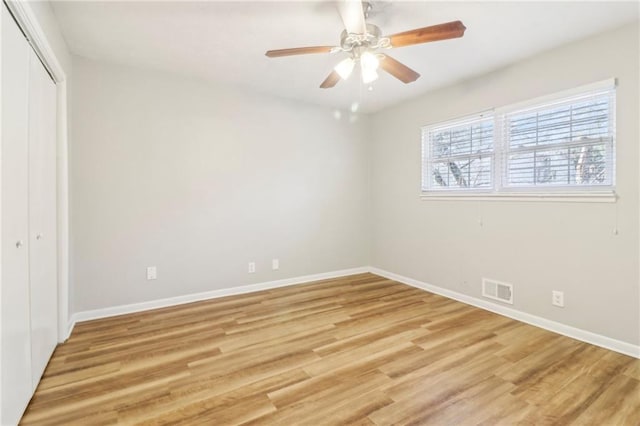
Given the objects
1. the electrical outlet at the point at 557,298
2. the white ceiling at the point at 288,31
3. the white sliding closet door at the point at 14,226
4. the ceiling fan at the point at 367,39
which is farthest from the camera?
the electrical outlet at the point at 557,298

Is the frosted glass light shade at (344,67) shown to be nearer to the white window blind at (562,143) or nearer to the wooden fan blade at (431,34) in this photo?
the wooden fan blade at (431,34)

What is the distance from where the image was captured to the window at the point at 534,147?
2.44m

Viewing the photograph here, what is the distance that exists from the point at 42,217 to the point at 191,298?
1.71 meters

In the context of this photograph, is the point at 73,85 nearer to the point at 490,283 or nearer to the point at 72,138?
the point at 72,138

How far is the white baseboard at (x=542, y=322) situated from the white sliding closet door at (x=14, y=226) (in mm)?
3650

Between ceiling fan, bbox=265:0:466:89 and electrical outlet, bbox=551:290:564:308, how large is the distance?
224 centimetres

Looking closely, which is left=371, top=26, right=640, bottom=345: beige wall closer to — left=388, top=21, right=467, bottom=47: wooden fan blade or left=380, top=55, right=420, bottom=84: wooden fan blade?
left=380, top=55, right=420, bottom=84: wooden fan blade

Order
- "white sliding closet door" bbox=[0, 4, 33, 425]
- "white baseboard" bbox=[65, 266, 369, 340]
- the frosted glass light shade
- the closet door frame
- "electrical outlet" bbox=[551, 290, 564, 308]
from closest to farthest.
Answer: "white sliding closet door" bbox=[0, 4, 33, 425], the frosted glass light shade, the closet door frame, "electrical outlet" bbox=[551, 290, 564, 308], "white baseboard" bbox=[65, 266, 369, 340]

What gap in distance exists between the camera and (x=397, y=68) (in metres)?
2.25

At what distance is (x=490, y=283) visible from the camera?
3174mm

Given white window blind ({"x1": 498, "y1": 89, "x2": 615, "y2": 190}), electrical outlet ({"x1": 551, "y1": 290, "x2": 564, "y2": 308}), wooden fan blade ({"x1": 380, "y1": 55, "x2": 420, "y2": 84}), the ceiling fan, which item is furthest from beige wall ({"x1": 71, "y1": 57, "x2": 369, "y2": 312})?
electrical outlet ({"x1": 551, "y1": 290, "x2": 564, "y2": 308})

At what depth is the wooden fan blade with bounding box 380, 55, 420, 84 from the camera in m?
2.18

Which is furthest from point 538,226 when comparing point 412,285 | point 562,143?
point 412,285

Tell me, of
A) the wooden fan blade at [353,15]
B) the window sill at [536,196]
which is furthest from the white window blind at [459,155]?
the wooden fan blade at [353,15]
